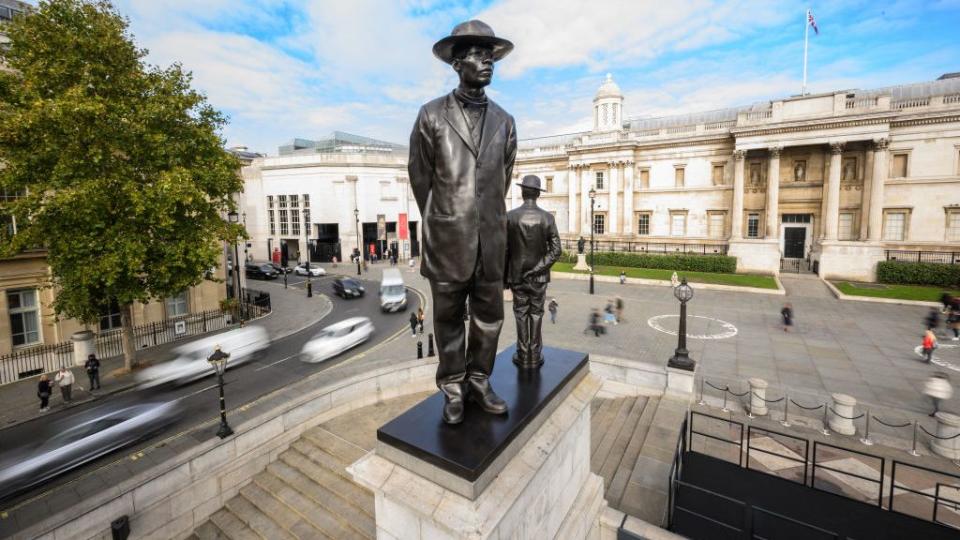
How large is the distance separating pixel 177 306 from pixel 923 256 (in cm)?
4844

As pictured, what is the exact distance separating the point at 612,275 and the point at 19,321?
105ft

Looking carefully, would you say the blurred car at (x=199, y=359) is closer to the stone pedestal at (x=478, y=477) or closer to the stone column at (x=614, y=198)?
the stone pedestal at (x=478, y=477)

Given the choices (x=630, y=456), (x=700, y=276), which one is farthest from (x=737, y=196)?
(x=630, y=456)

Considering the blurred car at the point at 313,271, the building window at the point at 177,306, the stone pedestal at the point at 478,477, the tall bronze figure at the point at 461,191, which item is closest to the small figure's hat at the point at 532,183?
the tall bronze figure at the point at 461,191

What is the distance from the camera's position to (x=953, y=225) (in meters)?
30.7

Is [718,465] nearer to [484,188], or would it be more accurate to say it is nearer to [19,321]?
[484,188]

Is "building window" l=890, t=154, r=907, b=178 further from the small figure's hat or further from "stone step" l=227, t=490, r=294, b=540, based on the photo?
"stone step" l=227, t=490, r=294, b=540

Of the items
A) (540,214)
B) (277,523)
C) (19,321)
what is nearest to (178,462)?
(277,523)

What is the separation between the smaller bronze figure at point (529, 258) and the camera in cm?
552

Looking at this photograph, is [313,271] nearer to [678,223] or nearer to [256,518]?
[256,518]

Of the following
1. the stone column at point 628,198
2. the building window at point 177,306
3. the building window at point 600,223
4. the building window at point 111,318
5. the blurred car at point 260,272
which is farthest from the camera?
the building window at point 600,223

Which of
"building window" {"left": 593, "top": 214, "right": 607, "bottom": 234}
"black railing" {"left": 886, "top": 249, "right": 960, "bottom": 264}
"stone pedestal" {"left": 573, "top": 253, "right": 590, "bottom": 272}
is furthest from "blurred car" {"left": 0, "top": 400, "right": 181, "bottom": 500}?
"black railing" {"left": 886, "top": 249, "right": 960, "bottom": 264}

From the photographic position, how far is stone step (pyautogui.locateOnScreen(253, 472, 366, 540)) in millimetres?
6176

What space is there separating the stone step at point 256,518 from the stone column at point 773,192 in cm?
3943
